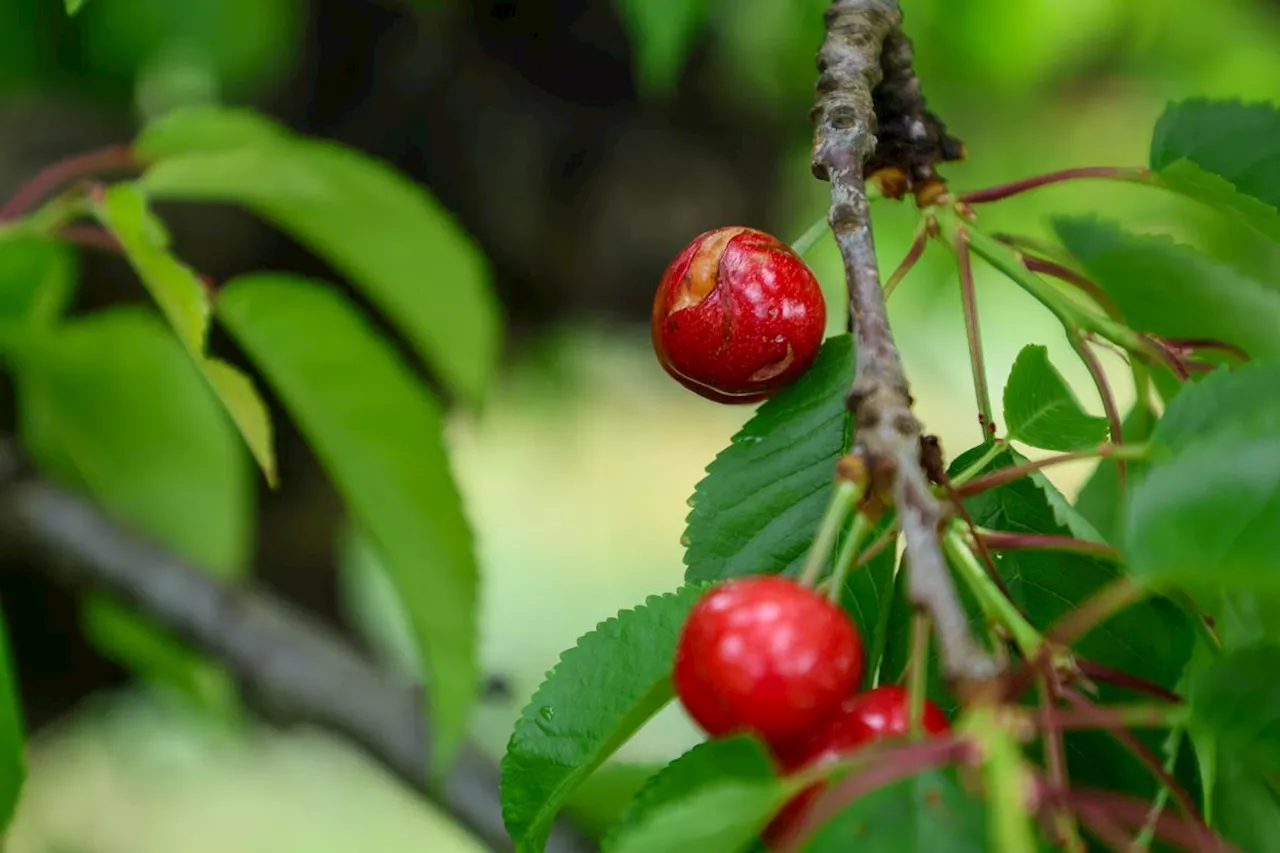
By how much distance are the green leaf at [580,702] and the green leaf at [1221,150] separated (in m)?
0.41

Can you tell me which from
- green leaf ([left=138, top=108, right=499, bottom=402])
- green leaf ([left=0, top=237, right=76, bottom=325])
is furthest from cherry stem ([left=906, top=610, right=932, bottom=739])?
green leaf ([left=0, top=237, right=76, bottom=325])

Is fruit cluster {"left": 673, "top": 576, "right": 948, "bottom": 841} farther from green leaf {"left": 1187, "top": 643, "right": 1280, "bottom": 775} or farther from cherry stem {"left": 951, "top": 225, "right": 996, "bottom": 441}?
cherry stem {"left": 951, "top": 225, "right": 996, "bottom": 441}

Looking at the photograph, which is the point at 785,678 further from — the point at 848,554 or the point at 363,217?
the point at 363,217

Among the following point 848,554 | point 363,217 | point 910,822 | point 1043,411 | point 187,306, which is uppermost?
point 363,217

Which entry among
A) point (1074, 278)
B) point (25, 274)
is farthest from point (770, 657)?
point (25, 274)

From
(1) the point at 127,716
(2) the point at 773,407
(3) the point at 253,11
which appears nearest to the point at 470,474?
(1) the point at 127,716

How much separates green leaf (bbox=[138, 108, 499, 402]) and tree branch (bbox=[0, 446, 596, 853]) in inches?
14.4

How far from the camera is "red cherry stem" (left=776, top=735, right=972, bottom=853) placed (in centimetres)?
35

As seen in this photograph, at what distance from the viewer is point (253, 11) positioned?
1.38 m

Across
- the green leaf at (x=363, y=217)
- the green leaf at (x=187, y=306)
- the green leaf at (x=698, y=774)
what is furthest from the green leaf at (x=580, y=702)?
the green leaf at (x=363, y=217)

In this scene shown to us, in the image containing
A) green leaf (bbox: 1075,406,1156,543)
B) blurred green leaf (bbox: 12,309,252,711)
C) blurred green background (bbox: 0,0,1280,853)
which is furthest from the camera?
blurred green background (bbox: 0,0,1280,853)

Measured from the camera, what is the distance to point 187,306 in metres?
0.75

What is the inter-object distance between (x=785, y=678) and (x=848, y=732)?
1.4 inches

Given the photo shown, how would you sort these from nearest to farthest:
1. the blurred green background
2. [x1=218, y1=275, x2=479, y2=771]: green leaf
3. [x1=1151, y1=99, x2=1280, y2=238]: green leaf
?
1. [x1=1151, y1=99, x2=1280, y2=238]: green leaf
2. [x1=218, y1=275, x2=479, y2=771]: green leaf
3. the blurred green background
